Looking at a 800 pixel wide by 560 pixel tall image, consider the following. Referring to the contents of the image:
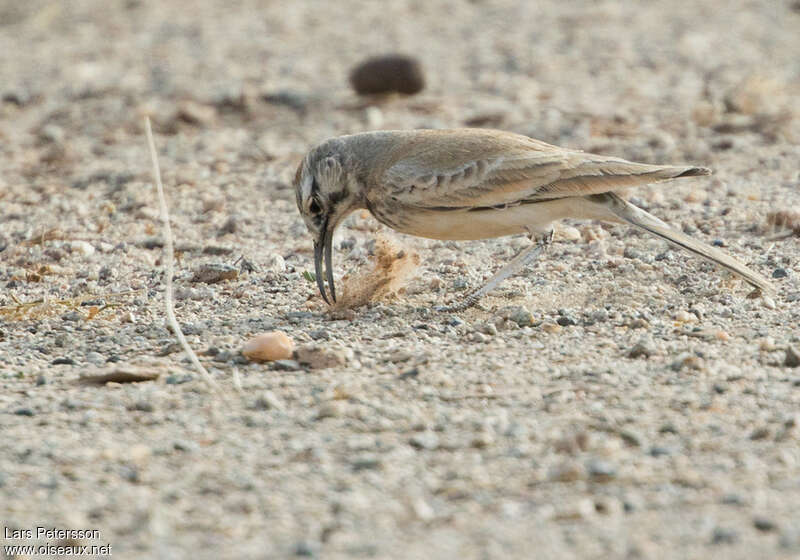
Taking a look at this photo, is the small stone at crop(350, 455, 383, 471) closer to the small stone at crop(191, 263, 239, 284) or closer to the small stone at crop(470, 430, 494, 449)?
the small stone at crop(470, 430, 494, 449)

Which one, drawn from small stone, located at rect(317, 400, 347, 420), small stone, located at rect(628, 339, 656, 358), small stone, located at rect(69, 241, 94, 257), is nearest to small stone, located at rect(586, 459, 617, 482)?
small stone, located at rect(317, 400, 347, 420)

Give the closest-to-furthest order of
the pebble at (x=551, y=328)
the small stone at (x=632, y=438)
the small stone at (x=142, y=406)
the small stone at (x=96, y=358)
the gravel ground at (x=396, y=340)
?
the gravel ground at (x=396, y=340), the small stone at (x=632, y=438), the small stone at (x=142, y=406), the small stone at (x=96, y=358), the pebble at (x=551, y=328)

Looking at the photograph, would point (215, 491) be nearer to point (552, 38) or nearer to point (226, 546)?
point (226, 546)

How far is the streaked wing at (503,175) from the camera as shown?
607cm

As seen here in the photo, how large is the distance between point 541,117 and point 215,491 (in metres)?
6.85

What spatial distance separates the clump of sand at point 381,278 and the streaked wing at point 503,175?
28 centimetres

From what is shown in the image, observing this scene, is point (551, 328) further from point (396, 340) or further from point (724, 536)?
point (724, 536)

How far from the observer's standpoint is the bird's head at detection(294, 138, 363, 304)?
21.5ft

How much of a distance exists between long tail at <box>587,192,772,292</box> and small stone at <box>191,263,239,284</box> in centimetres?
199

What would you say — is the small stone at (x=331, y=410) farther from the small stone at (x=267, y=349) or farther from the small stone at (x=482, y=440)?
the small stone at (x=267, y=349)

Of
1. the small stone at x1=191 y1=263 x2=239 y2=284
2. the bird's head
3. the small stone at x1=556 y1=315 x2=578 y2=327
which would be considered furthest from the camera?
the small stone at x1=191 y1=263 x2=239 y2=284

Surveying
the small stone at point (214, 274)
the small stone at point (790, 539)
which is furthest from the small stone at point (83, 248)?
the small stone at point (790, 539)

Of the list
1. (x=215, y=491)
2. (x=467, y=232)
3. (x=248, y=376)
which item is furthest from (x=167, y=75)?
(x=215, y=491)

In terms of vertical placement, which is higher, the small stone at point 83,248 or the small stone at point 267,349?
the small stone at point 267,349
